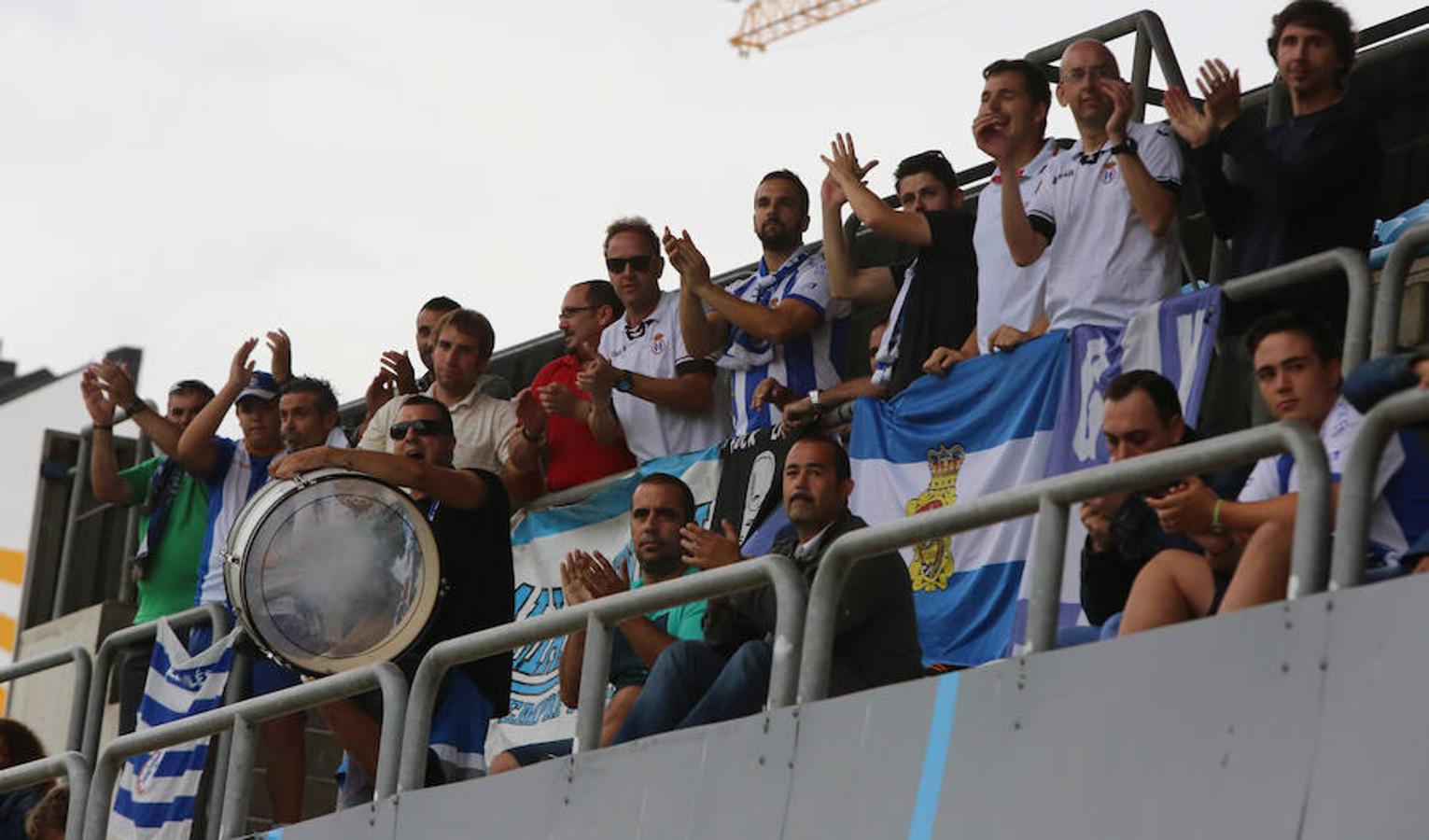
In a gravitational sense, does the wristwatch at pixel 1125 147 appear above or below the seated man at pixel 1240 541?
above

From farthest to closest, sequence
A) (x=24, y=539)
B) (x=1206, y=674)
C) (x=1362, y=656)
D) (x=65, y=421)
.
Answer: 1. (x=65, y=421)
2. (x=24, y=539)
3. (x=1206, y=674)
4. (x=1362, y=656)

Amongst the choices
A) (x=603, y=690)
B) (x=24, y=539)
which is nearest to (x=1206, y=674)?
(x=603, y=690)

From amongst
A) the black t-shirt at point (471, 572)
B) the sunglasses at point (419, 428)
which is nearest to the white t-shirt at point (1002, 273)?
the black t-shirt at point (471, 572)

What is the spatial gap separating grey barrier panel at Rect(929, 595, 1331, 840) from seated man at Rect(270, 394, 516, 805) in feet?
9.14

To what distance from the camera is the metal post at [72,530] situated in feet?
50.0

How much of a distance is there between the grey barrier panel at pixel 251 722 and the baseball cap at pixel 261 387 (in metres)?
2.46

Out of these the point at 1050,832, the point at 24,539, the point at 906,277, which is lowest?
the point at 24,539

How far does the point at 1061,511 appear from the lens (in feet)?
20.0

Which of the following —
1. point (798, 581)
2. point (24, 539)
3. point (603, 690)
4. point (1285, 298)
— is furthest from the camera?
point (24, 539)

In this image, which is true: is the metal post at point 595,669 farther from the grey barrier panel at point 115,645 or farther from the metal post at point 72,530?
the metal post at point 72,530

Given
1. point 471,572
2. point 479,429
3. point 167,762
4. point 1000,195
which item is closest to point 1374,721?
point 1000,195

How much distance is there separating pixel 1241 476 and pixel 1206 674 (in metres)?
1.29

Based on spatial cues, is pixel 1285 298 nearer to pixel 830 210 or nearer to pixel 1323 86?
pixel 1323 86

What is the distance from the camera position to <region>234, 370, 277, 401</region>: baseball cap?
1128 cm
